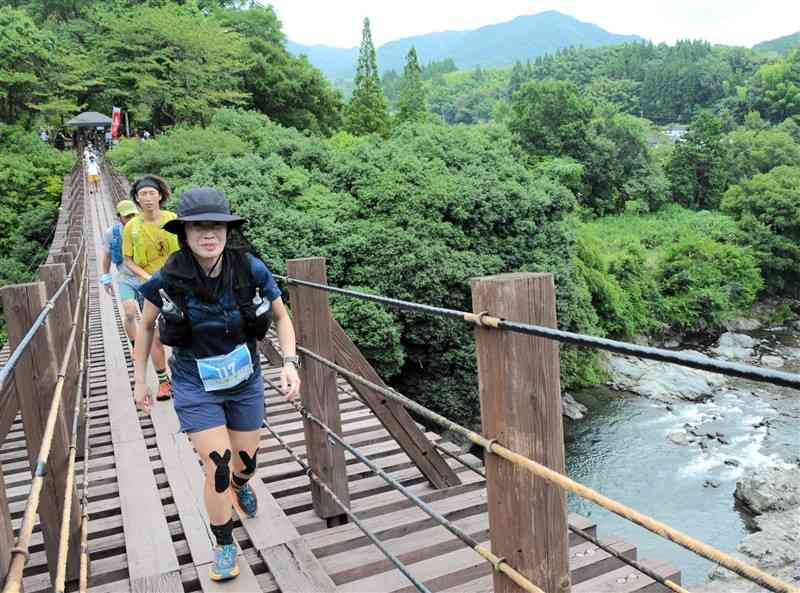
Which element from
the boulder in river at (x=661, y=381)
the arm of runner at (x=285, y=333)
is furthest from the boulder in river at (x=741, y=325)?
the arm of runner at (x=285, y=333)

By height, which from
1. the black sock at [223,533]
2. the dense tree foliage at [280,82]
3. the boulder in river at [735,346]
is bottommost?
the boulder in river at [735,346]

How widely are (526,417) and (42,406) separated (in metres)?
2.14

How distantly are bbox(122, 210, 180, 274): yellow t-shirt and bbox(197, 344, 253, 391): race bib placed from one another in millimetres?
2320

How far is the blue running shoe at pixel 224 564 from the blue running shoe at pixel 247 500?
0.48m

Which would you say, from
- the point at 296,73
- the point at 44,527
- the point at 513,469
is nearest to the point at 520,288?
the point at 513,469

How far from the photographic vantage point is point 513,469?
5.01 ft

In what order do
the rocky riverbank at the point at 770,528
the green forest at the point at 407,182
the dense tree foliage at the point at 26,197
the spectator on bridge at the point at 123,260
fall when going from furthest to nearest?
the dense tree foliage at the point at 26,197
the green forest at the point at 407,182
the rocky riverbank at the point at 770,528
the spectator on bridge at the point at 123,260

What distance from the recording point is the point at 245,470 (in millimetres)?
2943

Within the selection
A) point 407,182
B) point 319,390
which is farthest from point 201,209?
point 407,182

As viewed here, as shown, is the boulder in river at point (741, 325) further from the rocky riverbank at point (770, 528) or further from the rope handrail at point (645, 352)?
the rope handrail at point (645, 352)

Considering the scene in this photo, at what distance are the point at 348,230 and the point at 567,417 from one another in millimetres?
8047

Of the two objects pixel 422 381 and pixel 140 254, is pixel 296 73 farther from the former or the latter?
pixel 140 254

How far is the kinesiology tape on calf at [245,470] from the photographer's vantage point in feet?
9.46

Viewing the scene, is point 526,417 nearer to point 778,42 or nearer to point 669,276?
point 669,276
